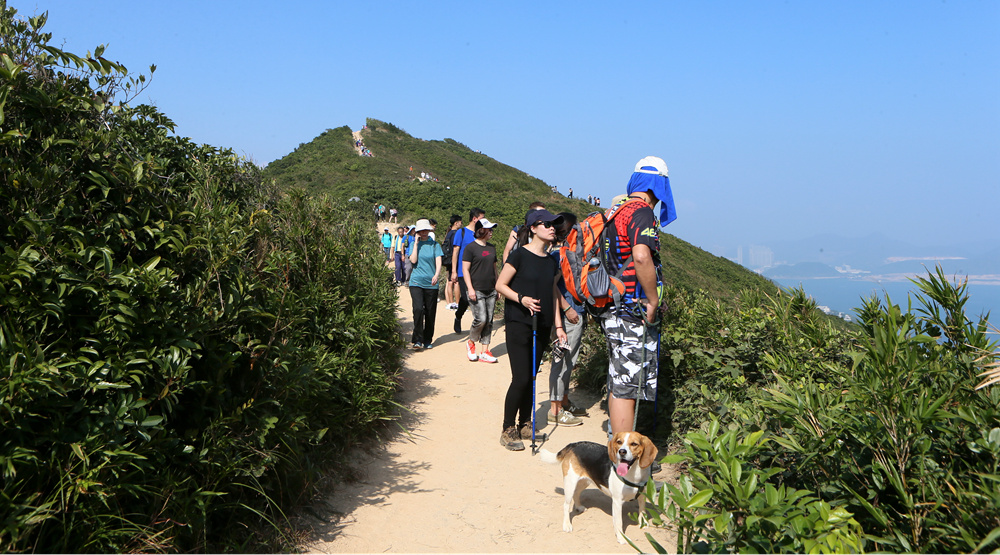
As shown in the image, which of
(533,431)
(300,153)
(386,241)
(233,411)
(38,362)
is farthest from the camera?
(300,153)

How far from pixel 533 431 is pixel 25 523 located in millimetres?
3524

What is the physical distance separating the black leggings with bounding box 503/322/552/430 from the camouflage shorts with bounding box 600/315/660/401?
3.03ft

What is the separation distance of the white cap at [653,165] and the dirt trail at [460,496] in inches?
90.3

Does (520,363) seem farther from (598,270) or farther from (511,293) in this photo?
(598,270)

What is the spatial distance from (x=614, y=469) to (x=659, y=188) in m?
1.88

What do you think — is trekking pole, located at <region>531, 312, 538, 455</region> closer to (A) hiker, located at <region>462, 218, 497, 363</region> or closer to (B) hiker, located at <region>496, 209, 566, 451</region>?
(B) hiker, located at <region>496, 209, 566, 451</region>

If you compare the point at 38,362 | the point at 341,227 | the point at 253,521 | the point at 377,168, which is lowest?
the point at 253,521

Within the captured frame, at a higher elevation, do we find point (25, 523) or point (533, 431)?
point (25, 523)

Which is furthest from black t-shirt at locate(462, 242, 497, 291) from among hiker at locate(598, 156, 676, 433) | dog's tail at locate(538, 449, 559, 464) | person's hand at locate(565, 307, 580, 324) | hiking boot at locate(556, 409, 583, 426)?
dog's tail at locate(538, 449, 559, 464)

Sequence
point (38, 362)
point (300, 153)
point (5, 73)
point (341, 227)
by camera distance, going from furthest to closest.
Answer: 1. point (300, 153)
2. point (341, 227)
3. point (5, 73)
4. point (38, 362)

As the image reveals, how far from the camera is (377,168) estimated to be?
44781 millimetres

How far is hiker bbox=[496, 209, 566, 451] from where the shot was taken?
187 inches

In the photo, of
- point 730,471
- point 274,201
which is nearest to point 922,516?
point 730,471

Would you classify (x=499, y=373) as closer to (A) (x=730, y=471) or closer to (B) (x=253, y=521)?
(B) (x=253, y=521)
